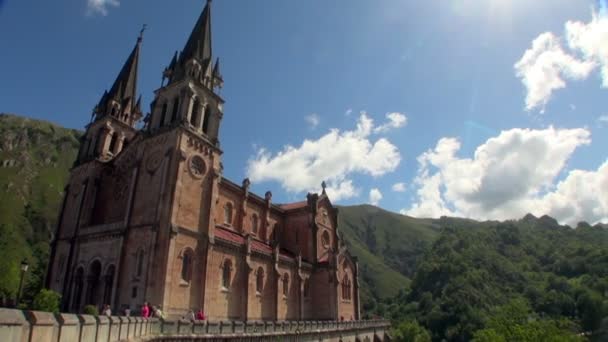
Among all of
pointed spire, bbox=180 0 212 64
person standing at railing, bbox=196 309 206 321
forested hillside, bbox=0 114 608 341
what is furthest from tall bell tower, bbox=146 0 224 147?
forested hillside, bbox=0 114 608 341

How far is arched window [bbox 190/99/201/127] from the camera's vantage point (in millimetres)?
32812

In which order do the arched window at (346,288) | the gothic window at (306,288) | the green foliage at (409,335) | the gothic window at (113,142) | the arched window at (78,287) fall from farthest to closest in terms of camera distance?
the green foliage at (409,335), the arched window at (346,288), the gothic window at (306,288), the gothic window at (113,142), the arched window at (78,287)

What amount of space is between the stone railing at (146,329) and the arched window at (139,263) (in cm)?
817

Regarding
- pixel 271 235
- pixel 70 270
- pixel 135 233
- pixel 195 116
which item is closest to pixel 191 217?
pixel 135 233

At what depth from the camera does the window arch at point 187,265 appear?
89.8ft

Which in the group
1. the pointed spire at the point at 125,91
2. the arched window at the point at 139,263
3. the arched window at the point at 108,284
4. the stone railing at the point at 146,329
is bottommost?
the stone railing at the point at 146,329

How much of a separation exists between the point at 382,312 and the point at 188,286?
381 feet

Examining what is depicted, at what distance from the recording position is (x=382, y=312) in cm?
13088

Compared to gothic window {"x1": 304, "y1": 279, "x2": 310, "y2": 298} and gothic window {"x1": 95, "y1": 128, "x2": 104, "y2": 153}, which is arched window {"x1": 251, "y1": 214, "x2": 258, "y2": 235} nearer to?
gothic window {"x1": 304, "y1": 279, "x2": 310, "y2": 298}

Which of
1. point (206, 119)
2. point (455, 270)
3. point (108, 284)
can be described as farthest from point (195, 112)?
point (455, 270)

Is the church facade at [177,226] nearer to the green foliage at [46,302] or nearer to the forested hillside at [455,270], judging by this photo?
the green foliage at [46,302]

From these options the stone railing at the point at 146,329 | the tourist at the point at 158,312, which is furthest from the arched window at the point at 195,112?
the stone railing at the point at 146,329

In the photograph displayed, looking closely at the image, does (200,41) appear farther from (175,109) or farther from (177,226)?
(177,226)

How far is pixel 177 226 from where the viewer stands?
27297 mm
